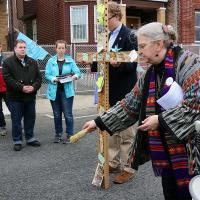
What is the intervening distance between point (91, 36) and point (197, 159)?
1867 cm

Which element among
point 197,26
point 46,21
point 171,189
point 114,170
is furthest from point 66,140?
point 197,26

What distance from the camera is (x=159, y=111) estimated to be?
307cm

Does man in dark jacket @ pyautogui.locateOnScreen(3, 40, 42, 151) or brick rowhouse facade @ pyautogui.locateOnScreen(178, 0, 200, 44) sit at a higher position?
brick rowhouse facade @ pyautogui.locateOnScreen(178, 0, 200, 44)

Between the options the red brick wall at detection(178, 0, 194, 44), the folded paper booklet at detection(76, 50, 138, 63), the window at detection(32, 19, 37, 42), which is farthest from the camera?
the window at detection(32, 19, 37, 42)

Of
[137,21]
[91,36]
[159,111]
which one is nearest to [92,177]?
[159,111]

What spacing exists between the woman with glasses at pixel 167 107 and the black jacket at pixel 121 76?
67.4 inches

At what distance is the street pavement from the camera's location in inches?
190

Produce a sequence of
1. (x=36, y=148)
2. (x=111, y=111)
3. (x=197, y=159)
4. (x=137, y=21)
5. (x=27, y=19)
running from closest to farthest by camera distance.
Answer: (x=197, y=159) → (x=111, y=111) → (x=36, y=148) → (x=137, y=21) → (x=27, y=19)

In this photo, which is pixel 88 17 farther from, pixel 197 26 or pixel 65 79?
pixel 65 79

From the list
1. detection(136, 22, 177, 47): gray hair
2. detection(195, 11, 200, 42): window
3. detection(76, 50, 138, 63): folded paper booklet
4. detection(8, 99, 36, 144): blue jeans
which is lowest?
detection(8, 99, 36, 144): blue jeans

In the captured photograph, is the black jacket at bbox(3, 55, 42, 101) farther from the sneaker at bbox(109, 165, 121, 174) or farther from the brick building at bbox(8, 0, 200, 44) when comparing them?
the brick building at bbox(8, 0, 200, 44)

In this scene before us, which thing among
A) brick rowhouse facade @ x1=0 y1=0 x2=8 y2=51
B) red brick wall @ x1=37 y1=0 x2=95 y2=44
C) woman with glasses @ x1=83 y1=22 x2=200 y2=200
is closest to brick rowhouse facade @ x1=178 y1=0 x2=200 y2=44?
red brick wall @ x1=37 y1=0 x2=95 y2=44

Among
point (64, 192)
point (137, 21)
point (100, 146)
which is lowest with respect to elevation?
point (64, 192)

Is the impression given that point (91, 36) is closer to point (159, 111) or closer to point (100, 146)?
point (100, 146)
